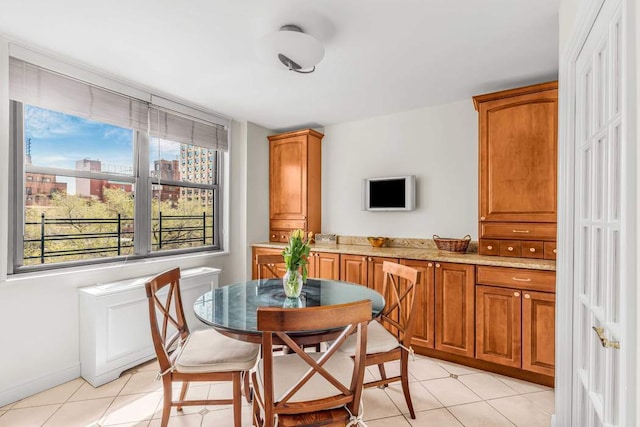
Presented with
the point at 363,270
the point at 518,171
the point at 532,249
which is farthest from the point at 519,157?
the point at 363,270

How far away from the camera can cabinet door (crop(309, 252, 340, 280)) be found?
333 cm

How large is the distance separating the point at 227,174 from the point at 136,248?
132 centimetres

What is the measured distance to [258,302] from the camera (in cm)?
192

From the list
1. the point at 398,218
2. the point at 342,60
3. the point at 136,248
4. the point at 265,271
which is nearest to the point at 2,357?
the point at 136,248

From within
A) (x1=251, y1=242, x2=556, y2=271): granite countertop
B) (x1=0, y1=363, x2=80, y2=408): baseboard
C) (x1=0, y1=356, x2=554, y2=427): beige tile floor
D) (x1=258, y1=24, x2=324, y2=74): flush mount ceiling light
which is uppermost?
(x1=258, y1=24, x2=324, y2=74): flush mount ceiling light

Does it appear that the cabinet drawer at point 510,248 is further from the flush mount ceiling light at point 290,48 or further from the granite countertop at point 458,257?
the flush mount ceiling light at point 290,48

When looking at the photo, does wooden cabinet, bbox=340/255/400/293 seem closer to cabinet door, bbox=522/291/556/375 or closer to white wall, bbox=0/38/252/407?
cabinet door, bbox=522/291/556/375

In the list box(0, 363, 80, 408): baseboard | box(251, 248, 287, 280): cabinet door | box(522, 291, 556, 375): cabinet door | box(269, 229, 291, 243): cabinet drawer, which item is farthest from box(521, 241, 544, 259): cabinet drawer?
box(0, 363, 80, 408): baseboard

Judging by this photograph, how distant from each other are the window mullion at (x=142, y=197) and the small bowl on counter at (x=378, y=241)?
2.30 metres

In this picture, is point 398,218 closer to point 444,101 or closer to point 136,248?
point 444,101

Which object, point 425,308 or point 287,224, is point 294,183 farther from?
point 425,308

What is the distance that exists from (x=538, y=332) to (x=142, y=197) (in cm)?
357

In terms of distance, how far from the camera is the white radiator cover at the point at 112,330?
2.39 meters

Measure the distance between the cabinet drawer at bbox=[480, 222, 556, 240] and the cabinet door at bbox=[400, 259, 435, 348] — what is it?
57 cm
